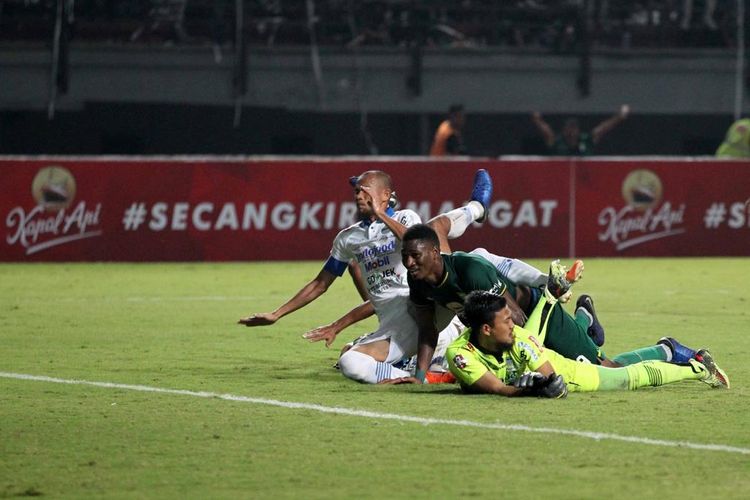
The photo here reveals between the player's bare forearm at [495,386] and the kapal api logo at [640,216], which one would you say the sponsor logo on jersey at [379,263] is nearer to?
the player's bare forearm at [495,386]

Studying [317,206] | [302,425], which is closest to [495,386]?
[302,425]

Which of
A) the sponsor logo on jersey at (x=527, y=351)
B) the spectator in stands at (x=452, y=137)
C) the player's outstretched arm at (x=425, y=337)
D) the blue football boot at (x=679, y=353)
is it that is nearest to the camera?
the sponsor logo on jersey at (x=527, y=351)

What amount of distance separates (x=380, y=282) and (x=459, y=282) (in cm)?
129

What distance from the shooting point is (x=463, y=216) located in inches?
412

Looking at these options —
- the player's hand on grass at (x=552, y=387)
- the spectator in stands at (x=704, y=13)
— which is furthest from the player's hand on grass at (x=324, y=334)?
the spectator in stands at (x=704, y=13)

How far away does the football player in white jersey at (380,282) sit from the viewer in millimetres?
10422

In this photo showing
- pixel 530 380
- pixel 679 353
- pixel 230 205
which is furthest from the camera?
pixel 230 205

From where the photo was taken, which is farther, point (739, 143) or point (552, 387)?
point (739, 143)

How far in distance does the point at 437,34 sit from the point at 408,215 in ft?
61.2

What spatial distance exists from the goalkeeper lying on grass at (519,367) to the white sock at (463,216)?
2.97 ft

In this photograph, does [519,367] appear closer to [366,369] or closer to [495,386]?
[495,386]

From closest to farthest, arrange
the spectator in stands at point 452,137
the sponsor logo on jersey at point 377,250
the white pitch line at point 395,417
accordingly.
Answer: the white pitch line at point 395,417 < the sponsor logo on jersey at point 377,250 < the spectator in stands at point 452,137

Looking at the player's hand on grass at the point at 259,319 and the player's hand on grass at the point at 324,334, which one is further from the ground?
the player's hand on grass at the point at 259,319

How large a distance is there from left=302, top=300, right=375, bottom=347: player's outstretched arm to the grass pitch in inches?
11.4
